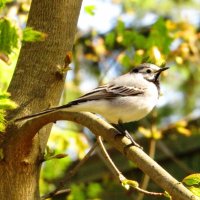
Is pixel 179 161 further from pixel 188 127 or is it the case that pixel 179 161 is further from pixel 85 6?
pixel 85 6

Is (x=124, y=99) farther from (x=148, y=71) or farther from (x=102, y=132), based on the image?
(x=102, y=132)

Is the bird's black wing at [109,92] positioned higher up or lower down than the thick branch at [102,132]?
higher up

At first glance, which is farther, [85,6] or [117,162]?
[117,162]

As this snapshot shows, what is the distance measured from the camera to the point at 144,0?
5.19m

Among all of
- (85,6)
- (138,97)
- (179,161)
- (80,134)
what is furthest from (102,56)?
(85,6)

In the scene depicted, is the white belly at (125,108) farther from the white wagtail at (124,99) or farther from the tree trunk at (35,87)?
the tree trunk at (35,87)

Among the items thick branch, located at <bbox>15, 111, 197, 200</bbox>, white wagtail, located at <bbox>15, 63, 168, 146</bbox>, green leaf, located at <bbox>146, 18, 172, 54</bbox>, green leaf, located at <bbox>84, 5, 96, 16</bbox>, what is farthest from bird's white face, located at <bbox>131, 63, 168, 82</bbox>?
thick branch, located at <bbox>15, 111, 197, 200</bbox>

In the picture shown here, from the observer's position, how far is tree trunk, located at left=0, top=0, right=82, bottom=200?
2070 millimetres

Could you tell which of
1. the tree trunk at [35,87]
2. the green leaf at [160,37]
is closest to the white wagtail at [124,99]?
the green leaf at [160,37]

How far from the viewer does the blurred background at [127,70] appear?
2781mm

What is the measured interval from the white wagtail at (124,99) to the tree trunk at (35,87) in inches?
11.0

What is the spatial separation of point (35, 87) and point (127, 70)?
6.74 ft

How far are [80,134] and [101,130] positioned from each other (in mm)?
1688

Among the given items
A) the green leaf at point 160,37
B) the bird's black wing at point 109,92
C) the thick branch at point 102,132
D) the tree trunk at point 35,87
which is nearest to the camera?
the thick branch at point 102,132
